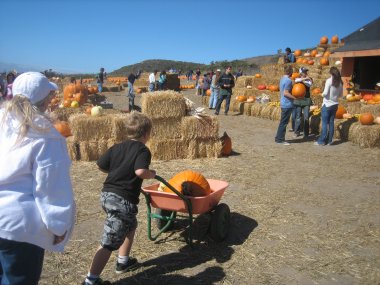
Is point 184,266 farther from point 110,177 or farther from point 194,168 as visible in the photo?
point 194,168

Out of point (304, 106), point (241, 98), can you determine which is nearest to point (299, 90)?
Result: point (304, 106)

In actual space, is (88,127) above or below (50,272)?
above

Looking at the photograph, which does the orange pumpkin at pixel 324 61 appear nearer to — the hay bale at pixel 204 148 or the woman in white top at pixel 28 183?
the hay bale at pixel 204 148

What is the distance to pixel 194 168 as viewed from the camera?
768 centimetres

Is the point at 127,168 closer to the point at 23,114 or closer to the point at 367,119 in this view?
the point at 23,114

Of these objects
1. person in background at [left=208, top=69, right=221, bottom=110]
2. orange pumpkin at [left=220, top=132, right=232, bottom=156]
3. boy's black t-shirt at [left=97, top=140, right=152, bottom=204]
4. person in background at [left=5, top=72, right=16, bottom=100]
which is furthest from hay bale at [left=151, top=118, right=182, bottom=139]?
person in background at [left=208, top=69, right=221, bottom=110]

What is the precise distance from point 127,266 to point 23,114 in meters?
2.10

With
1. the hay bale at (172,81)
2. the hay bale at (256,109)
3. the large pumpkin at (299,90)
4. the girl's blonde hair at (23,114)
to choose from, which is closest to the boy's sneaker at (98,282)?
the girl's blonde hair at (23,114)

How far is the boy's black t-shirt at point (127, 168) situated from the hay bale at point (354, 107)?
1113cm

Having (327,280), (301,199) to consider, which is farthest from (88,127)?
(327,280)

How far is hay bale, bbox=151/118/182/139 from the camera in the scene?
8.25 meters

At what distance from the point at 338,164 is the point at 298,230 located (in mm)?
3946

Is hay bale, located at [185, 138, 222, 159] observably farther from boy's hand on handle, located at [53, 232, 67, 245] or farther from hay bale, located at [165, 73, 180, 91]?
hay bale, located at [165, 73, 180, 91]

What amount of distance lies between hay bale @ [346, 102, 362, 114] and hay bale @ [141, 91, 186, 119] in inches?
286
